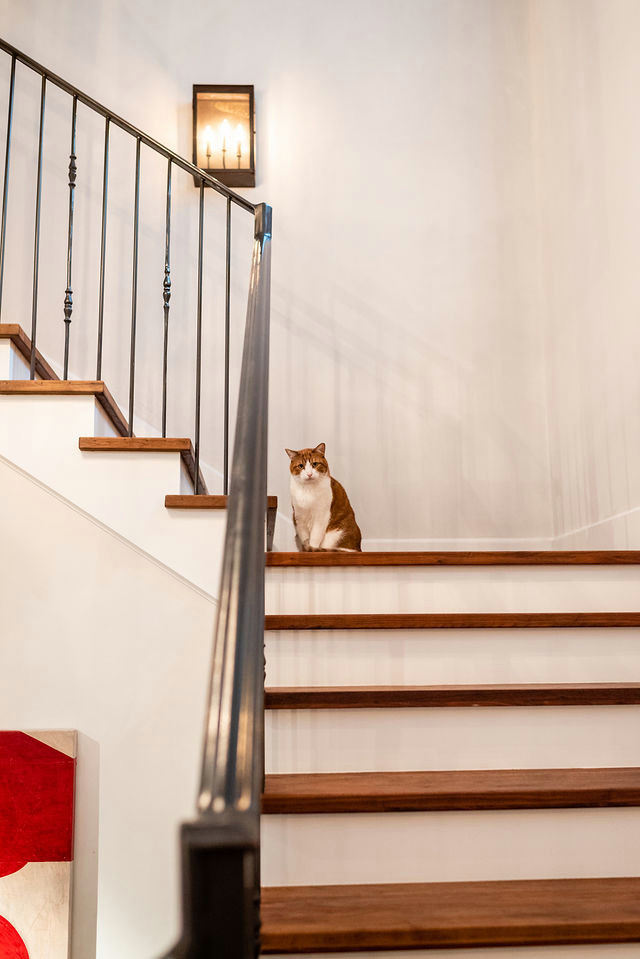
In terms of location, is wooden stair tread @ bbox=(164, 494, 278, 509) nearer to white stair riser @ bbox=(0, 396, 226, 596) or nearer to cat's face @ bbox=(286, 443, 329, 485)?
white stair riser @ bbox=(0, 396, 226, 596)

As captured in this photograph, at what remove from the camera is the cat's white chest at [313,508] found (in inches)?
114

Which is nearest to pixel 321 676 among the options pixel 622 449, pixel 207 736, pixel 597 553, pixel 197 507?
pixel 197 507

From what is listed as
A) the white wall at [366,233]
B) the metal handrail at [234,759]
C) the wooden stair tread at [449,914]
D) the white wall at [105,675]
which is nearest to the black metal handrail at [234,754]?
the metal handrail at [234,759]

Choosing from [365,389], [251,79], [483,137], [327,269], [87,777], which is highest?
[251,79]

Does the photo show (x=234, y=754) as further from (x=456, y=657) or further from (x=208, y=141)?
(x=208, y=141)

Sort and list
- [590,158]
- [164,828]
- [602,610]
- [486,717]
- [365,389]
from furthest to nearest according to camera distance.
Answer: [365,389] < [590,158] < [164,828] < [602,610] < [486,717]

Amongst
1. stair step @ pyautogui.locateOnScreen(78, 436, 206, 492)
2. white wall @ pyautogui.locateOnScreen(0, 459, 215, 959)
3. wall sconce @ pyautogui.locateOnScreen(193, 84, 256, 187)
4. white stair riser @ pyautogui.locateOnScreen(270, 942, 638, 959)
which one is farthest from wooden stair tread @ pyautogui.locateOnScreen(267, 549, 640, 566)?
wall sconce @ pyautogui.locateOnScreen(193, 84, 256, 187)

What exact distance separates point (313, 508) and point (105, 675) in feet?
3.44

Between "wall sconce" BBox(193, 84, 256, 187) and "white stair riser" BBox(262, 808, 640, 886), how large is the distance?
3.25m

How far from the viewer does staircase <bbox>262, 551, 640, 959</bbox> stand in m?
1.19

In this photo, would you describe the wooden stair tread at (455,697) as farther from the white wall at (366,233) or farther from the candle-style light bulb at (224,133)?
the candle-style light bulb at (224,133)

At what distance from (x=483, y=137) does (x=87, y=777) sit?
355cm

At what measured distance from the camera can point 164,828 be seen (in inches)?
85.1

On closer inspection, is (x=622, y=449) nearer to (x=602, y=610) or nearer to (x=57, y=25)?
(x=602, y=610)
